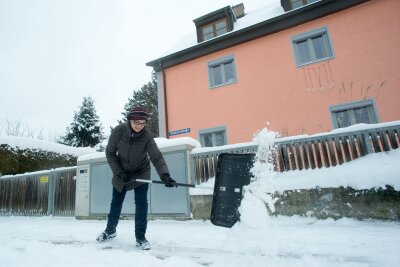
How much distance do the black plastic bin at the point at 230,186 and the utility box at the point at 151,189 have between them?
2927mm

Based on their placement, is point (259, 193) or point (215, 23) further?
point (215, 23)

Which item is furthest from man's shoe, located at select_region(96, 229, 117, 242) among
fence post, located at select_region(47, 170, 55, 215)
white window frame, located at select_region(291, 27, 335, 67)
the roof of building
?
the roof of building

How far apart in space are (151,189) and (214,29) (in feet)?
28.4

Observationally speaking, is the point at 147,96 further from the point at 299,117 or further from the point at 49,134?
the point at 299,117

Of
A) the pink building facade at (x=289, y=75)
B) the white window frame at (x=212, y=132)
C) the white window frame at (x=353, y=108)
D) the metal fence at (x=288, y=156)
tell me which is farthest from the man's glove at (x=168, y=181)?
the white window frame at (x=353, y=108)

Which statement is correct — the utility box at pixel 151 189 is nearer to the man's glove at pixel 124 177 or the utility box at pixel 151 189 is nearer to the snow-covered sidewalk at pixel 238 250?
the snow-covered sidewalk at pixel 238 250

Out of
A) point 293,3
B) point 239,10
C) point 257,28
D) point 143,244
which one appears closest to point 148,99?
point 239,10

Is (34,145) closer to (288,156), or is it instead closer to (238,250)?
(288,156)

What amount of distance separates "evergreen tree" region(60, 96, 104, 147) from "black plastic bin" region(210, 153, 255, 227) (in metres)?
22.9

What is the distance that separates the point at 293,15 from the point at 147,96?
22.5 meters

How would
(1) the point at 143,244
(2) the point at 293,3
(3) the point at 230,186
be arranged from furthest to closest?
(2) the point at 293,3, (1) the point at 143,244, (3) the point at 230,186

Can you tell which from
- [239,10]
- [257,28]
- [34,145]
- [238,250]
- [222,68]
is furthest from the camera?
[239,10]

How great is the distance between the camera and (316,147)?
17.0ft

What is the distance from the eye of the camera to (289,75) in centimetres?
968
